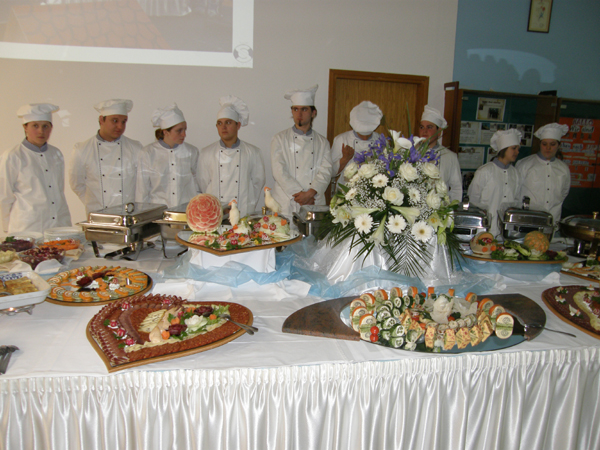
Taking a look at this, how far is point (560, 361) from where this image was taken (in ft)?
4.65

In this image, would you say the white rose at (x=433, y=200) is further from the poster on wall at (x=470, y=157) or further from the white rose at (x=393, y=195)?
the poster on wall at (x=470, y=157)

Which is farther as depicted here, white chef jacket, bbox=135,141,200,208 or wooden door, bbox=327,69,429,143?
wooden door, bbox=327,69,429,143

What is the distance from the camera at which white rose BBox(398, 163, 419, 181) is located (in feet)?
5.56

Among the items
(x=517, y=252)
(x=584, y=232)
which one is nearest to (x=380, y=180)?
(x=517, y=252)

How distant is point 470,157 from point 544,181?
968mm

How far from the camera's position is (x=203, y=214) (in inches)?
76.9

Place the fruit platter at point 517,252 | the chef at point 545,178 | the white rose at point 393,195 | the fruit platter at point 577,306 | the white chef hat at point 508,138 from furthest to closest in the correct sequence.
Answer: the chef at point 545,178
the white chef hat at point 508,138
the fruit platter at point 517,252
the white rose at point 393,195
the fruit platter at point 577,306

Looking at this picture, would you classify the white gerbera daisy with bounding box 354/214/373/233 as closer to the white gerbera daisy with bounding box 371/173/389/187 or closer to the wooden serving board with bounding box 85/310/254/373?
the white gerbera daisy with bounding box 371/173/389/187

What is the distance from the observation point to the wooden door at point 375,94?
15.9ft

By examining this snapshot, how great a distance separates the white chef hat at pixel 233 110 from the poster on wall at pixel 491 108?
3.06 meters

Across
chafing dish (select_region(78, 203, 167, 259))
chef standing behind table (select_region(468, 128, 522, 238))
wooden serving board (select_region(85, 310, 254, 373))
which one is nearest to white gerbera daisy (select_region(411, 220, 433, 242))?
wooden serving board (select_region(85, 310, 254, 373))

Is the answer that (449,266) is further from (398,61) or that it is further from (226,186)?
(398,61)

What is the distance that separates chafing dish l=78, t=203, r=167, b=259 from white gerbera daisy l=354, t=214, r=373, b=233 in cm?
120

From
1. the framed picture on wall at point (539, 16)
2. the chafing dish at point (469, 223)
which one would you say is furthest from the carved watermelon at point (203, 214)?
the framed picture on wall at point (539, 16)
